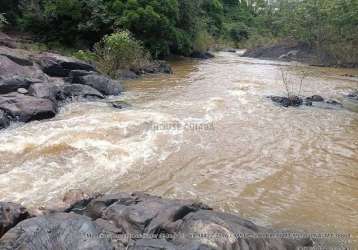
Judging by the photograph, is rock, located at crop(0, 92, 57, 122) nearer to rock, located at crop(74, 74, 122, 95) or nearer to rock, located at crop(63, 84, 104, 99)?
rock, located at crop(63, 84, 104, 99)

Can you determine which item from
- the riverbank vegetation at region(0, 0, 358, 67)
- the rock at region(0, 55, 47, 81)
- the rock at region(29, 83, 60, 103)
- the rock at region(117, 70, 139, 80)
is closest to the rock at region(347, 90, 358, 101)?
the rock at region(117, 70, 139, 80)

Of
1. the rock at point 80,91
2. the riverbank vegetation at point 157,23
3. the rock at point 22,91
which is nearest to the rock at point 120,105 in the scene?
the rock at point 80,91

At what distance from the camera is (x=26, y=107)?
10.1m

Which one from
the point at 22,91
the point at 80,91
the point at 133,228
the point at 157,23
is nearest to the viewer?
the point at 133,228

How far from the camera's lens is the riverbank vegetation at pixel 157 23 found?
2194cm

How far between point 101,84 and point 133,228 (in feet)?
32.2

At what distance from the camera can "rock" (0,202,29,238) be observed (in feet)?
14.6

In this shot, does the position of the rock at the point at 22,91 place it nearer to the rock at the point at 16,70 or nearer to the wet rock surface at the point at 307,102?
the rock at the point at 16,70

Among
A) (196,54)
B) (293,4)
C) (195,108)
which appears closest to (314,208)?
(195,108)

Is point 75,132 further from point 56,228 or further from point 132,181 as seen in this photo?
point 56,228

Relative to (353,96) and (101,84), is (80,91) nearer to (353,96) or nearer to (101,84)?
(101,84)

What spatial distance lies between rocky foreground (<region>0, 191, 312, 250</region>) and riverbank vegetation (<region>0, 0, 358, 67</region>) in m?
15.9

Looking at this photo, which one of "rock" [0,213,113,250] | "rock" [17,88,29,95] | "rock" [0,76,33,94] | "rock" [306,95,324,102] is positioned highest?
"rock" [0,76,33,94]

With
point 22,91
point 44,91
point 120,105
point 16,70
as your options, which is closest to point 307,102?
point 120,105
